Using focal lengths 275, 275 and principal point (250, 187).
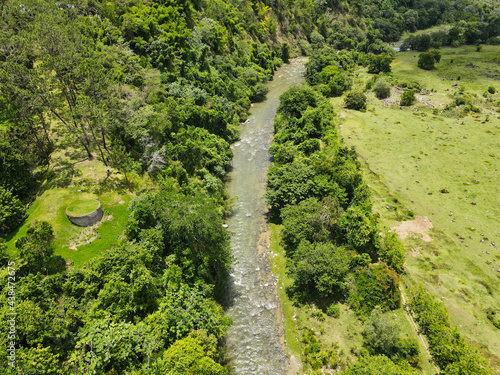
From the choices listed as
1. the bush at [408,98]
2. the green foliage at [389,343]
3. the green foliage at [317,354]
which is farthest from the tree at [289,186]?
the bush at [408,98]

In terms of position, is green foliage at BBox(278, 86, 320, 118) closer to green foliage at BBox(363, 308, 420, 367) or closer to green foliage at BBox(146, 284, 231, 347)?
green foliage at BBox(363, 308, 420, 367)

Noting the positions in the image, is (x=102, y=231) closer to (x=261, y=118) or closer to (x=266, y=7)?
(x=261, y=118)

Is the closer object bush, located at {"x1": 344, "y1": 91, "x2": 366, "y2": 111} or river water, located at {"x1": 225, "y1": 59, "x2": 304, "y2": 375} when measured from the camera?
river water, located at {"x1": 225, "y1": 59, "x2": 304, "y2": 375}

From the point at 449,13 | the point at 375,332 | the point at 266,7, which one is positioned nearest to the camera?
the point at 375,332

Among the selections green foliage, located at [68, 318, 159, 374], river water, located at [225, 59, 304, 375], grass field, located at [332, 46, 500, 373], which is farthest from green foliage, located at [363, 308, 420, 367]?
green foliage, located at [68, 318, 159, 374]

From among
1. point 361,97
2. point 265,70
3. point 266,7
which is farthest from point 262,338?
point 266,7

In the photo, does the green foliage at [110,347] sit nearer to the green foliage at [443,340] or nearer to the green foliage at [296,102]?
the green foliage at [443,340]

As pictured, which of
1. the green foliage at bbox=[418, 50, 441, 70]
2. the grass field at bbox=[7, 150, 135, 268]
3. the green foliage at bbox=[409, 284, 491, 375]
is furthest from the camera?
the green foliage at bbox=[418, 50, 441, 70]
